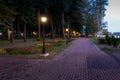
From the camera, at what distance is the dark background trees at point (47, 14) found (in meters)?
45.9

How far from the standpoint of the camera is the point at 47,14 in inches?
3022

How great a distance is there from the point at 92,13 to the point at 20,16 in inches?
2776

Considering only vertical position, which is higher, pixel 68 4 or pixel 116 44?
pixel 68 4

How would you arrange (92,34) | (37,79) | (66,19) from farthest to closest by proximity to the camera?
(92,34) < (66,19) < (37,79)

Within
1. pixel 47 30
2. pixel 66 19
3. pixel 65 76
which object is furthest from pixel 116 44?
pixel 47 30

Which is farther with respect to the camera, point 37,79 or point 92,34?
point 92,34

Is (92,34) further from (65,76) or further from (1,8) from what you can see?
(65,76)

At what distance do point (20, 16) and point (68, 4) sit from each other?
22.0 metres

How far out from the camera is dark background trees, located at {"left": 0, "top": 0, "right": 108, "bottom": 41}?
45.9 m

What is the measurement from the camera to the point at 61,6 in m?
73.9

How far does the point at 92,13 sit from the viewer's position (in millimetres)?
121562

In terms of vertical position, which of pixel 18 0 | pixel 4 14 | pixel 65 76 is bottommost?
pixel 65 76

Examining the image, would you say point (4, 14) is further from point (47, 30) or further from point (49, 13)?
point (47, 30)

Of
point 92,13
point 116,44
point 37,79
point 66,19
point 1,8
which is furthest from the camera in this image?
point 92,13
